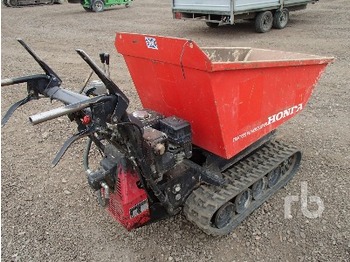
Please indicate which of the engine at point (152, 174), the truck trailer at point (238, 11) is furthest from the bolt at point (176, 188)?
the truck trailer at point (238, 11)

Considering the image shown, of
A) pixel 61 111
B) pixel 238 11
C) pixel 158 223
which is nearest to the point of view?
pixel 61 111

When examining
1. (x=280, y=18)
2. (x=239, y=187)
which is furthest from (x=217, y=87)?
(x=280, y=18)

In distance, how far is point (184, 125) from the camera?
2.81 m

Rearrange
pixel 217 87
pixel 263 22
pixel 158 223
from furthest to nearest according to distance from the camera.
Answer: pixel 263 22 < pixel 158 223 < pixel 217 87

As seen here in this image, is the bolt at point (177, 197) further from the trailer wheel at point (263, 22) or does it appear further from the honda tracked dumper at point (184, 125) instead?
the trailer wheel at point (263, 22)

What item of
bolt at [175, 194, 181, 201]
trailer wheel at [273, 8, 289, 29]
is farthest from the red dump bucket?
trailer wheel at [273, 8, 289, 29]

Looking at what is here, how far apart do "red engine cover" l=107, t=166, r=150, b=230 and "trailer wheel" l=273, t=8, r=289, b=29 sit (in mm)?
9929

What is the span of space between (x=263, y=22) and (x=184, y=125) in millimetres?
8992

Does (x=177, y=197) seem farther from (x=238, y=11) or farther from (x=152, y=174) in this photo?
(x=238, y=11)

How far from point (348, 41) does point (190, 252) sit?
28.1 feet

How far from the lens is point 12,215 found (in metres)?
3.50

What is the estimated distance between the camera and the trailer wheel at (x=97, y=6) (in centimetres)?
1694

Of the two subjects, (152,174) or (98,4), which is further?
(98,4)

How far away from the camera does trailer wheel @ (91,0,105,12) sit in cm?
1694
